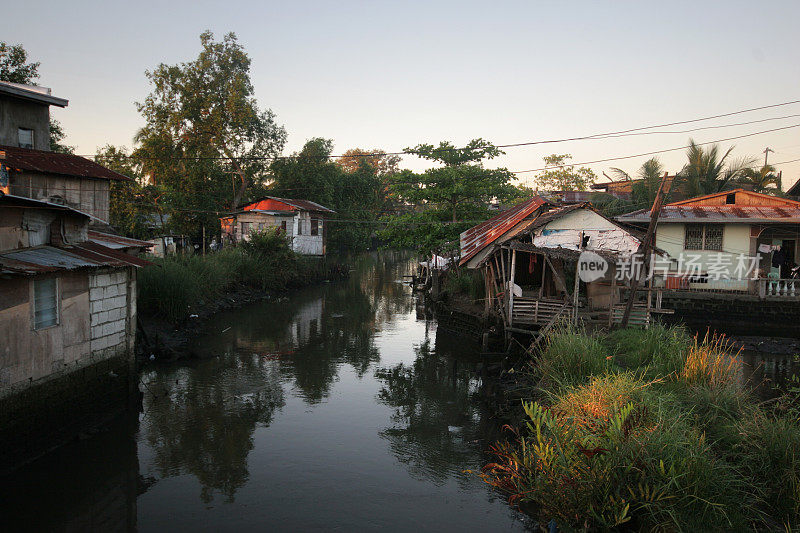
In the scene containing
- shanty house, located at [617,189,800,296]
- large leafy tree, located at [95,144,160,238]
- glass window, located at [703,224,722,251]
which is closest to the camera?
shanty house, located at [617,189,800,296]

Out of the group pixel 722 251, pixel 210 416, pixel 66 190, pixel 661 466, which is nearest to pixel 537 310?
pixel 210 416

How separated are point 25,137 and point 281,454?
40.4 feet

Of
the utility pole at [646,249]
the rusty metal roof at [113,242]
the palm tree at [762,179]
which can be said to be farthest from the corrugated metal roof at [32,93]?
the palm tree at [762,179]

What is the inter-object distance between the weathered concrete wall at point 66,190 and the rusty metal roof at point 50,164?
42cm

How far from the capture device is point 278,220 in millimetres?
33094

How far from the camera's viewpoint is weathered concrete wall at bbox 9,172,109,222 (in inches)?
504

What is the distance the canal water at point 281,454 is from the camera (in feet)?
24.1

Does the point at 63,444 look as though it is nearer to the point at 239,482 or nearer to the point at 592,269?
the point at 239,482

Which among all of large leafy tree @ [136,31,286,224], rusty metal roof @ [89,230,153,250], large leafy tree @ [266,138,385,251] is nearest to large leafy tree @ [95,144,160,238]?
large leafy tree @ [136,31,286,224]

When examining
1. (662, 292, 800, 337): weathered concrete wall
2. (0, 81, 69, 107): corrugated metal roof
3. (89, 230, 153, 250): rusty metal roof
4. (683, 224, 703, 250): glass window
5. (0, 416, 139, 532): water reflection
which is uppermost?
(0, 81, 69, 107): corrugated metal roof

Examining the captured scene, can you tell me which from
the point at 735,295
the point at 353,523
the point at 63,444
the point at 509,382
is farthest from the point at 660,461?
the point at 735,295

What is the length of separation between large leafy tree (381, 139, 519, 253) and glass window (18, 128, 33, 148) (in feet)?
45.0

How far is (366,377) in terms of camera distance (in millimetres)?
14289

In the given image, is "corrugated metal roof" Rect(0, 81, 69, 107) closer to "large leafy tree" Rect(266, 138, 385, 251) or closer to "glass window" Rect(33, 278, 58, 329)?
"glass window" Rect(33, 278, 58, 329)
